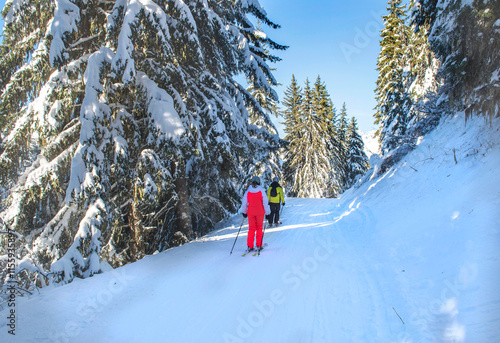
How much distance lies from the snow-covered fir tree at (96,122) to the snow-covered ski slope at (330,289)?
1263 millimetres

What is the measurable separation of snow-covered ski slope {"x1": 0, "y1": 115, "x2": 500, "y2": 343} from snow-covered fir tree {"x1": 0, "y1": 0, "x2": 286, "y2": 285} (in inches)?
49.7

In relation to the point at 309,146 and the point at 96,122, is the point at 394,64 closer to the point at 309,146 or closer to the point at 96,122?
the point at 309,146

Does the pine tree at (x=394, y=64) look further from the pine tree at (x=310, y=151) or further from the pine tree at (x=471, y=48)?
the pine tree at (x=471, y=48)

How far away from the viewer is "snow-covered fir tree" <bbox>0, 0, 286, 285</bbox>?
5.04 m

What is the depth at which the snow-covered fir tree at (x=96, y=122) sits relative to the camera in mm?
5039

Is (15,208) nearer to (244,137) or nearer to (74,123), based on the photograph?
(74,123)

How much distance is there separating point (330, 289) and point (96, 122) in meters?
5.45

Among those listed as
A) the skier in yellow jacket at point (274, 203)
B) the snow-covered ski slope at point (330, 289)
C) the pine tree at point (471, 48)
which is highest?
the pine tree at point (471, 48)

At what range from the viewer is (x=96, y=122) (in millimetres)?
5117

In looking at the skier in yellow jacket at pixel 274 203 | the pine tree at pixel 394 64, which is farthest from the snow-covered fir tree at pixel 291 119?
the skier in yellow jacket at pixel 274 203

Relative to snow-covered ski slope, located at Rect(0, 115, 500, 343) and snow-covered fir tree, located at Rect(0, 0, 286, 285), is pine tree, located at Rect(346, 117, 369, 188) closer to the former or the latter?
snow-covered ski slope, located at Rect(0, 115, 500, 343)

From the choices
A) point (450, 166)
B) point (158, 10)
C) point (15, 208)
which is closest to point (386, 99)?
point (450, 166)

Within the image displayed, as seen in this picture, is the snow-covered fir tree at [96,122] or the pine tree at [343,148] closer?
the snow-covered fir tree at [96,122]

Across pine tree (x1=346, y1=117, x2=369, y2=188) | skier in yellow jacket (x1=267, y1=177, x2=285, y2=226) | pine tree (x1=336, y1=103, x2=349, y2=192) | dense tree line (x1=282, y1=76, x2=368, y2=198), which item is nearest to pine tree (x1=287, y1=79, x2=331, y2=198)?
dense tree line (x1=282, y1=76, x2=368, y2=198)
